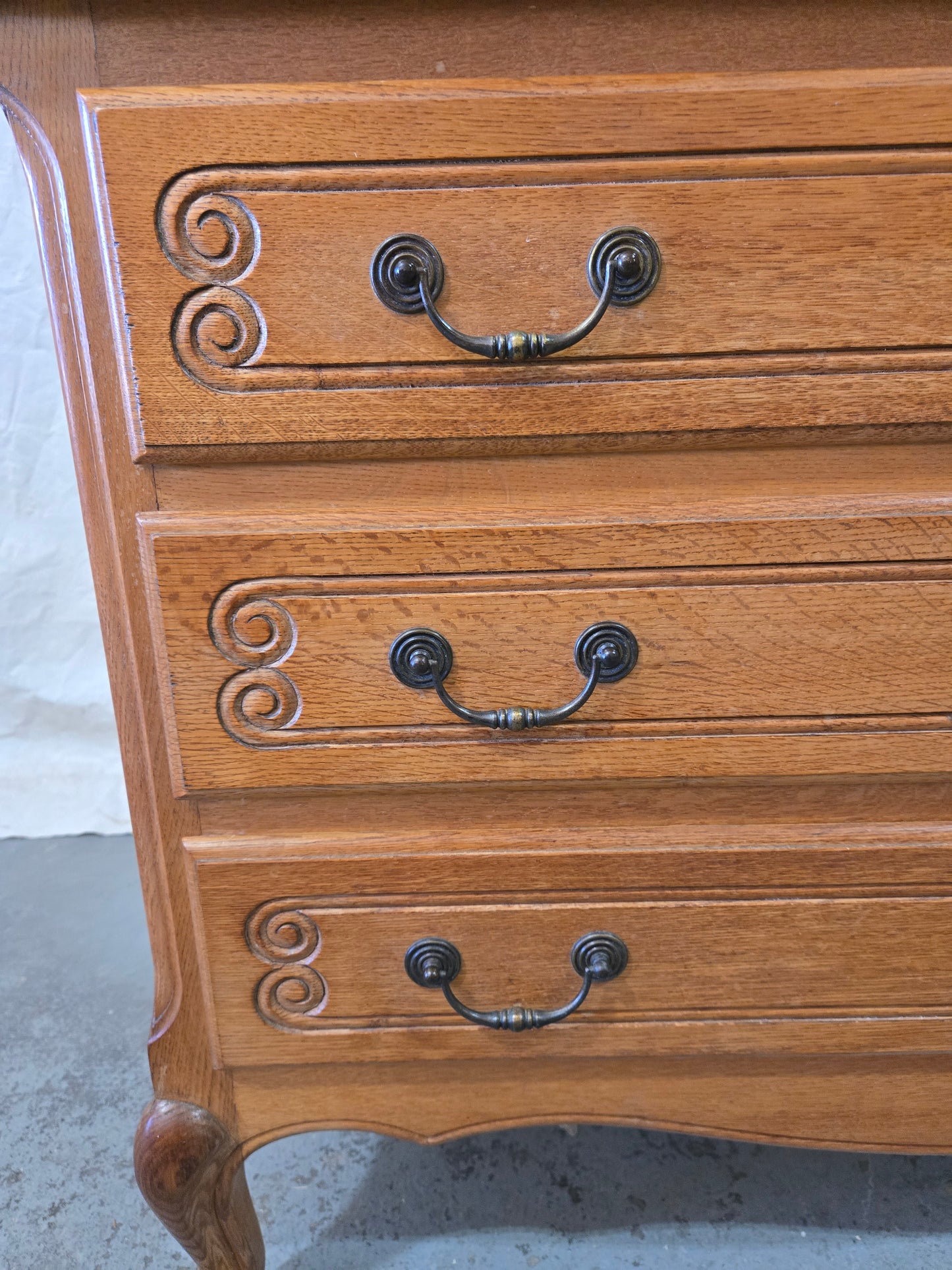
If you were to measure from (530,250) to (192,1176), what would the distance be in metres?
0.61

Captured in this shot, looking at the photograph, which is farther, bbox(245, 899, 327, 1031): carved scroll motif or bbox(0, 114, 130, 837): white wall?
bbox(0, 114, 130, 837): white wall

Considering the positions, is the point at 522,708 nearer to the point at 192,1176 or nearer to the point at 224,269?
the point at 224,269

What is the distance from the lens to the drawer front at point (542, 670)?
476mm

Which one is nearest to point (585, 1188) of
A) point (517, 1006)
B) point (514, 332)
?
point (517, 1006)

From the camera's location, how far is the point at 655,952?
1.80ft

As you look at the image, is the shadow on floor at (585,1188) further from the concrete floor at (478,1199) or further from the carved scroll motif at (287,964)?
the carved scroll motif at (287,964)

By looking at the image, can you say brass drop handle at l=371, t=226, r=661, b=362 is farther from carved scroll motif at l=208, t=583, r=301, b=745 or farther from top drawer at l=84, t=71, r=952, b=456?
carved scroll motif at l=208, t=583, r=301, b=745

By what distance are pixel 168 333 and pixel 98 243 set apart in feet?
0.20

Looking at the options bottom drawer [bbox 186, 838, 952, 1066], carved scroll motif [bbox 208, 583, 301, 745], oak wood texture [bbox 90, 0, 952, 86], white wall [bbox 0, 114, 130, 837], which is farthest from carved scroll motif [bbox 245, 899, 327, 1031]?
white wall [bbox 0, 114, 130, 837]

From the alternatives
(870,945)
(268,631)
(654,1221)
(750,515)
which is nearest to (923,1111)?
(870,945)

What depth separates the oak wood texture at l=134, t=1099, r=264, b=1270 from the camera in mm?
567

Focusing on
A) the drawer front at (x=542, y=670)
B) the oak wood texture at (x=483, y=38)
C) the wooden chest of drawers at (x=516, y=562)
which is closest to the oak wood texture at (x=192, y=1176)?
the wooden chest of drawers at (x=516, y=562)

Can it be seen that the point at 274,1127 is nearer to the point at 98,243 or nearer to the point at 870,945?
the point at 870,945

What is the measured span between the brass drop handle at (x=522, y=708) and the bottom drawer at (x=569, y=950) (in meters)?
0.10
